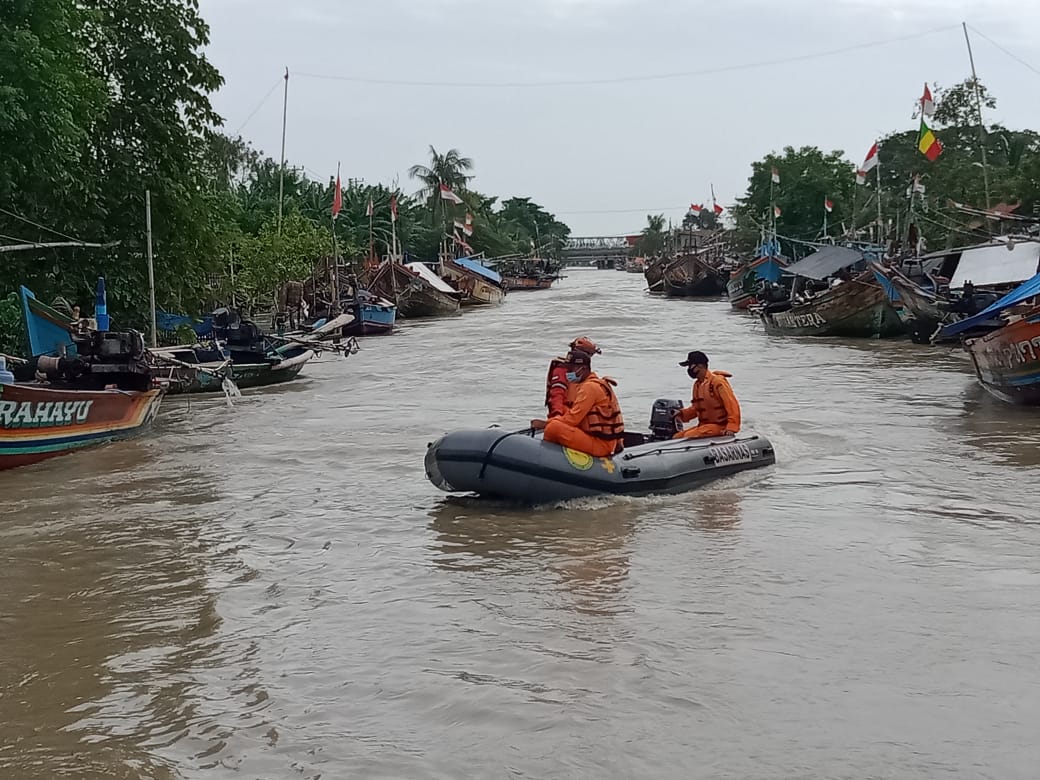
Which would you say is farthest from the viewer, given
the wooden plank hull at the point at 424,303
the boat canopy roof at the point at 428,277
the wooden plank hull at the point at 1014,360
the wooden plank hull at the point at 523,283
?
the wooden plank hull at the point at 523,283

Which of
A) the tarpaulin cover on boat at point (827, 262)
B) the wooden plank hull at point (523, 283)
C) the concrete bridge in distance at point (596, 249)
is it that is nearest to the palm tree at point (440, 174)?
the wooden plank hull at point (523, 283)

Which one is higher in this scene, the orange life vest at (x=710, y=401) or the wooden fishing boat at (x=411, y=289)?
the wooden fishing boat at (x=411, y=289)

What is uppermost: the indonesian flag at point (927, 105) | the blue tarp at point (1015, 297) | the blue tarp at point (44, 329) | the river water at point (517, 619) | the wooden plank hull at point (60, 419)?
the indonesian flag at point (927, 105)

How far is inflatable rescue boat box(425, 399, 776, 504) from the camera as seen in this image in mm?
10469

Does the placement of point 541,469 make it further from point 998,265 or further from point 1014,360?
point 998,265

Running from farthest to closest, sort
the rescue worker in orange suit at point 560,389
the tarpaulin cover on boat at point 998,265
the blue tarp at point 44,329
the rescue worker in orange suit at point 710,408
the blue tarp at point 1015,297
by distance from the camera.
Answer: the tarpaulin cover on boat at point 998,265, the blue tarp at point 44,329, the blue tarp at point 1015,297, the rescue worker in orange suit at point 710,408, the rescue worker in orange suit at point 560,389

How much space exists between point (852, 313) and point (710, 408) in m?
20.1

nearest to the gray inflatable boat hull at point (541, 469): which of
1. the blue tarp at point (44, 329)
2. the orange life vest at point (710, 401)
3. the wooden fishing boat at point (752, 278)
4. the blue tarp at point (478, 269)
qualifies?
the orange life vest at point (710, 401)

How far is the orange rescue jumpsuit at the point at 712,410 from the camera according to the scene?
11922mm

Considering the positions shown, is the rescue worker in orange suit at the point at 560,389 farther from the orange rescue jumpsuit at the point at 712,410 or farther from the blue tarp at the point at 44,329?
the blue tarp at the point at 44,329

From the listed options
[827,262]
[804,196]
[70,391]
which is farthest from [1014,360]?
[804,196]

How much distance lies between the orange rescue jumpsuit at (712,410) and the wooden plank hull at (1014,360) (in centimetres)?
577

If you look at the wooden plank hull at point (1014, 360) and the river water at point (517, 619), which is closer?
the river water at point (517, 619)

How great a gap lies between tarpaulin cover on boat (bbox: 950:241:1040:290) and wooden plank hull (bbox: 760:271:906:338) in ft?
10.9
